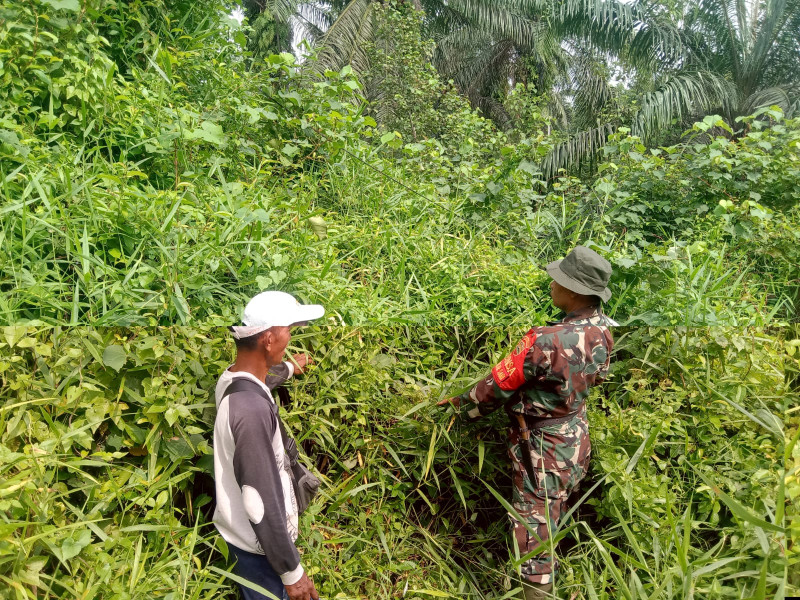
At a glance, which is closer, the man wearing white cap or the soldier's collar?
the man wearing white cap

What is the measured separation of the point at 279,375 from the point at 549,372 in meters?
1.20

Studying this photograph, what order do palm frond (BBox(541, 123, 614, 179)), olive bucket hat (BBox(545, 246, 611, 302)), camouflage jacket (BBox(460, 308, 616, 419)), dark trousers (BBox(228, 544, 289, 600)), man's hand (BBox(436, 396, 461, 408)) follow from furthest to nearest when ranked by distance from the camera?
palm frond (BBox(541, 123, 614, 179))
man's hand (BBox(436, 396, 461, 408))
olive bucket hat (BBox(545, 246, 611, 302))
camouflage jacket (BBox(460, 308, 616, 419))
dark trousers (BBox(228, 544, 289, 600))

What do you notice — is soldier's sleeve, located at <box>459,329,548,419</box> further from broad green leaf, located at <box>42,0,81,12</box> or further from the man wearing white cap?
broad green leaf, located at <box>42,0,81,12</box>

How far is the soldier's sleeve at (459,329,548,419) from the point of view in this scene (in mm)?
2391

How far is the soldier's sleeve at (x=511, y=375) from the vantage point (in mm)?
2391

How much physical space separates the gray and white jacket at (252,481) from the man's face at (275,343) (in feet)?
0.31

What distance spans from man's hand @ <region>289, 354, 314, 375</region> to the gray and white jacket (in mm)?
513

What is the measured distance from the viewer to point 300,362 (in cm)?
250

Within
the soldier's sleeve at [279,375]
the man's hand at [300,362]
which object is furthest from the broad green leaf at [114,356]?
the man's hand at [300,362]

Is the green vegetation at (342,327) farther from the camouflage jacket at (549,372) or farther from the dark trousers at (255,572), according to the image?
the camouflage jacket at (549,372)

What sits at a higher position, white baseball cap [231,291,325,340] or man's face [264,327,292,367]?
white baseball cap [231,291,325,340]

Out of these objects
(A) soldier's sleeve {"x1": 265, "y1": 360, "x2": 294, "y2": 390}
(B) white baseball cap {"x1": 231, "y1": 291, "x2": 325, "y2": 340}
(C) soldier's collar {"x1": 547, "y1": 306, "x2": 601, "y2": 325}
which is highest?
(C) soldier's collar {"x1": 547, "y1": 306, "x2": 601, "y2": 325}

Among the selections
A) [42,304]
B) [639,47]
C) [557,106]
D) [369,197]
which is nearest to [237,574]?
[42,304]

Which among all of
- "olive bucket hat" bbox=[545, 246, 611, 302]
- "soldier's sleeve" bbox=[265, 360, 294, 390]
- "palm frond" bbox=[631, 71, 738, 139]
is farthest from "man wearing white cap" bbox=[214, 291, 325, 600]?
"palm frond" bbox=[631, 71, 738, 139]
